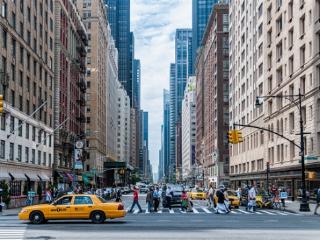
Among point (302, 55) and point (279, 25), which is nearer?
point (302, 55)

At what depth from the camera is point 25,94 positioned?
63.1 metres

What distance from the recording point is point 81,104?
111 m

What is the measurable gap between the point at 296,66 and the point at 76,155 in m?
42.3

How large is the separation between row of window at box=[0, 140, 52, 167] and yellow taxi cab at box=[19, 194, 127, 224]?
2679cm

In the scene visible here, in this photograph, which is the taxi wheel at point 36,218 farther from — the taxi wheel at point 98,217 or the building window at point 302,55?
the building window at point 302,55

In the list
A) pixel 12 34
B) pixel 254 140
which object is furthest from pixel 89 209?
pixel 254 140

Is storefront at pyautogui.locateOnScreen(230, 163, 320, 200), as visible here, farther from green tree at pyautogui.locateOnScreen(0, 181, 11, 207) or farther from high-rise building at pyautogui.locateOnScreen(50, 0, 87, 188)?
high-rise building at pyautogui.locateOnScreen(50, 0, 87, 188)

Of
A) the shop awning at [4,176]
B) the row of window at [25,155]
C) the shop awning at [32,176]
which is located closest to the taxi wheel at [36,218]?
the shop awning at [4,176]

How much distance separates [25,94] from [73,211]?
122 feet

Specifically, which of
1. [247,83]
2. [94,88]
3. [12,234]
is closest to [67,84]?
[247,83]

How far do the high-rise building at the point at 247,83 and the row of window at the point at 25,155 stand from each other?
29012 mm

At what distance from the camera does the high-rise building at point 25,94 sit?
5500 cm

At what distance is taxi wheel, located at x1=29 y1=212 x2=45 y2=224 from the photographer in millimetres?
28094

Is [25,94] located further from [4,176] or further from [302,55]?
[302,55]
